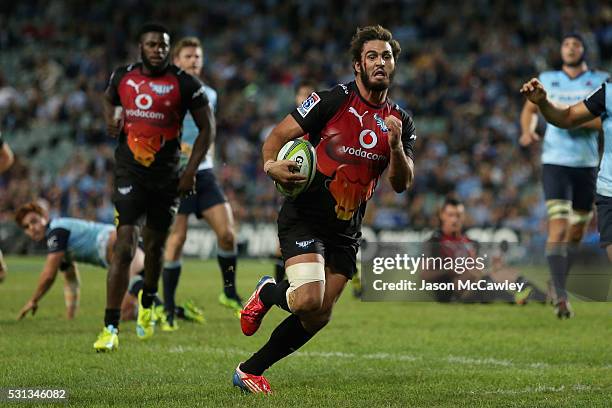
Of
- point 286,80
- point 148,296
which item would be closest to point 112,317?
point 148,296

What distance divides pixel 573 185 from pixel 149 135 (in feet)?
16.3

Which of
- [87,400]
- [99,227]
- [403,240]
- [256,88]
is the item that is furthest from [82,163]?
[87,400]

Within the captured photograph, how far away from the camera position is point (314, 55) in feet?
97.5

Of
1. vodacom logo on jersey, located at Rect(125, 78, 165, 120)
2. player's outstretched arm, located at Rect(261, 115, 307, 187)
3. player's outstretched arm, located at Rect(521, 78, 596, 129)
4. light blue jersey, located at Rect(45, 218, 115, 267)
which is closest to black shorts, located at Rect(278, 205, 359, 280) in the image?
player's outstretched arm, located at Rect(261, 115, 307, 187)

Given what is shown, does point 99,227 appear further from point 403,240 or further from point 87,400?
point 403,240

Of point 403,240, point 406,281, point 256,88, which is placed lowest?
point 403,240

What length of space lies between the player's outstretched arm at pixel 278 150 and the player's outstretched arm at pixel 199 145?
2640 mm

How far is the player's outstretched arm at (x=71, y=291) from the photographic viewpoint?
448 inches

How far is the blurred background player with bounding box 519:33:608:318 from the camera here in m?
11.2

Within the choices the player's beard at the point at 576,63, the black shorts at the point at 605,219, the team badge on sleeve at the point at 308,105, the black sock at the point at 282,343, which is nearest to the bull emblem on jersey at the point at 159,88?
the team badge on sleeve at the point at 308,105

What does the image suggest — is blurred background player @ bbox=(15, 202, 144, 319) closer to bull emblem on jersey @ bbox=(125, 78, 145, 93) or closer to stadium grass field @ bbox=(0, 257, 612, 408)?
stadium grass field @ bbox=(0, 257, 612, 408)

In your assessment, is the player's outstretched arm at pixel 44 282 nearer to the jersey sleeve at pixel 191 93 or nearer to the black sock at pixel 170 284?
the black sock at pixel 170 284

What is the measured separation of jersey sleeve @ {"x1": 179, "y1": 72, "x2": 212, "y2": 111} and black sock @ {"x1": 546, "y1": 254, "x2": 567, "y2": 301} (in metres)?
4.59

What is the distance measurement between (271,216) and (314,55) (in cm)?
777
